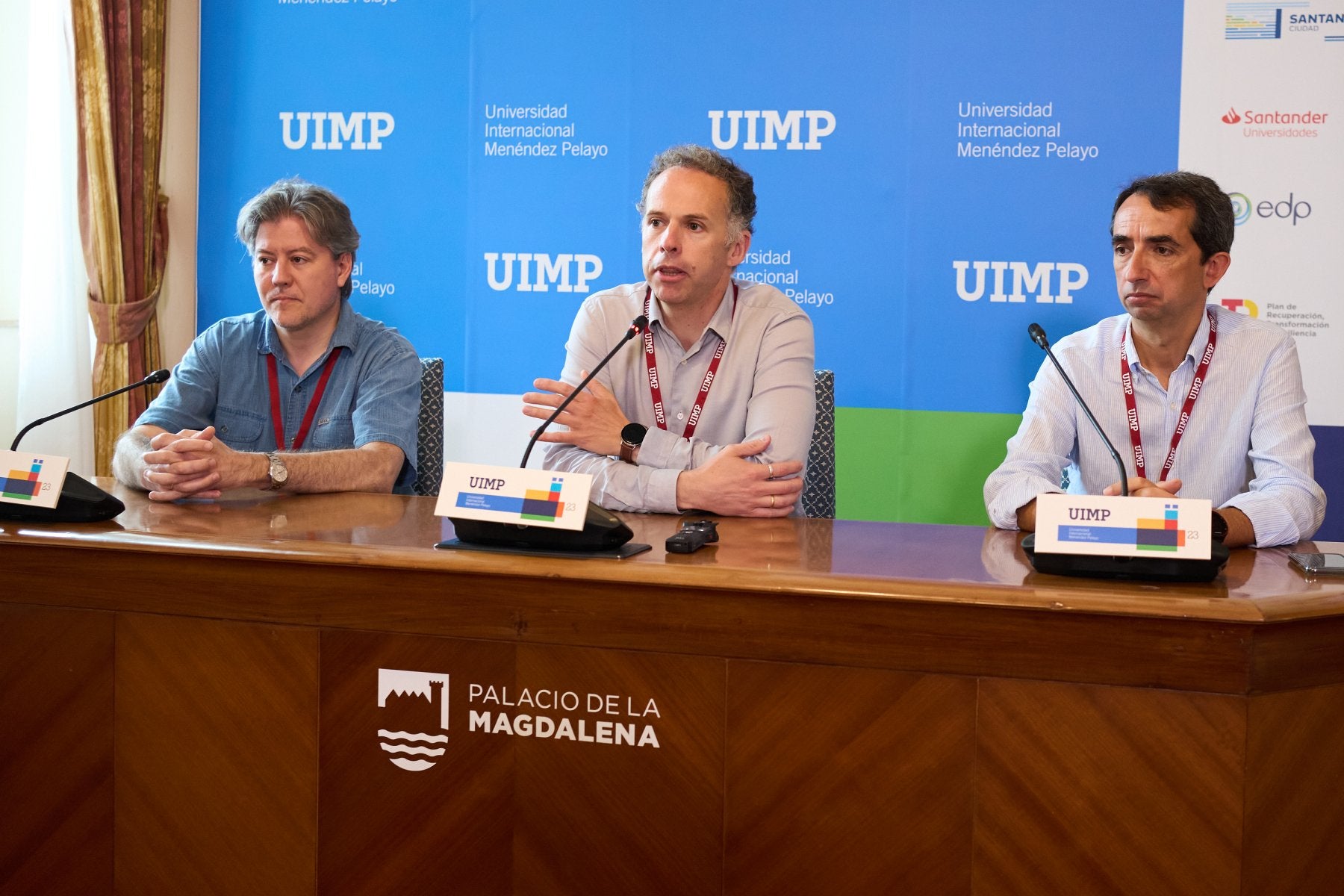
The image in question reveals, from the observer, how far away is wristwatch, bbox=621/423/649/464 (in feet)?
7.30

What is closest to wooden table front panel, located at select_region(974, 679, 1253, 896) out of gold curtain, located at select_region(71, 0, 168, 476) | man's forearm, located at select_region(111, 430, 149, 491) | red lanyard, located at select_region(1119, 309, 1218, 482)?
red lanyard, located at select_region(1119, 309, 1218, 482)

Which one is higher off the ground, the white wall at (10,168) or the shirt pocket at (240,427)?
the white wall at (10,168)

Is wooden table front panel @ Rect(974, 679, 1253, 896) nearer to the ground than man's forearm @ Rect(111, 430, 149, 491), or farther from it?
nearer to the ground

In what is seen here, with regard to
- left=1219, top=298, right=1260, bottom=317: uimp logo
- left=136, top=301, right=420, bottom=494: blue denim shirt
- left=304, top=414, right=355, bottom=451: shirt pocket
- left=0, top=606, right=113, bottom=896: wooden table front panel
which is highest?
left=1219, top=298, right=1260, bottom=317: uimp logo

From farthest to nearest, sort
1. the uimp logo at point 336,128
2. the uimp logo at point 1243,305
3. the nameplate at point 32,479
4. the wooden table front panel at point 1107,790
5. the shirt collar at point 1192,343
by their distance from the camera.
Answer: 1. the uimp logo at point 336,128
2. the uimp logo at point 1243,305
3. the shirt collar at point 1192,343
4. the nameplate at point 32,479
5. the wooden table front panel at point 1107,790

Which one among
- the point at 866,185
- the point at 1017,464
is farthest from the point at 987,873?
the point at 866,185

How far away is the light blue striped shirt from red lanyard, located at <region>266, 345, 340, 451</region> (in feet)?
4.57

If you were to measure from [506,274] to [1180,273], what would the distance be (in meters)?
2.35

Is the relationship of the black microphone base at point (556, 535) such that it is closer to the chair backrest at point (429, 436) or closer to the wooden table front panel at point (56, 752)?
the wooden table front panel at point (56, 752)

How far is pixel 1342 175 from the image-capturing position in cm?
357

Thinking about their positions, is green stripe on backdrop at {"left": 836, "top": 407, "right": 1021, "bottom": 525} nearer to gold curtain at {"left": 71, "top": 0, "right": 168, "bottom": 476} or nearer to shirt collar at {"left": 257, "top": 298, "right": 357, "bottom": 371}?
shirt collar at {"left": 257, "top": 298, "right": 357, "bottom": 371}

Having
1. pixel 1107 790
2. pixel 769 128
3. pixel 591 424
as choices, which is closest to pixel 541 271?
pixel 769 128

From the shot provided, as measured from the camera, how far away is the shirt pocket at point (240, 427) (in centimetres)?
251

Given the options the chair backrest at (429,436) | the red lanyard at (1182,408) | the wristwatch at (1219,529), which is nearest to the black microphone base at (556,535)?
the wristwatch at (1219,529)
